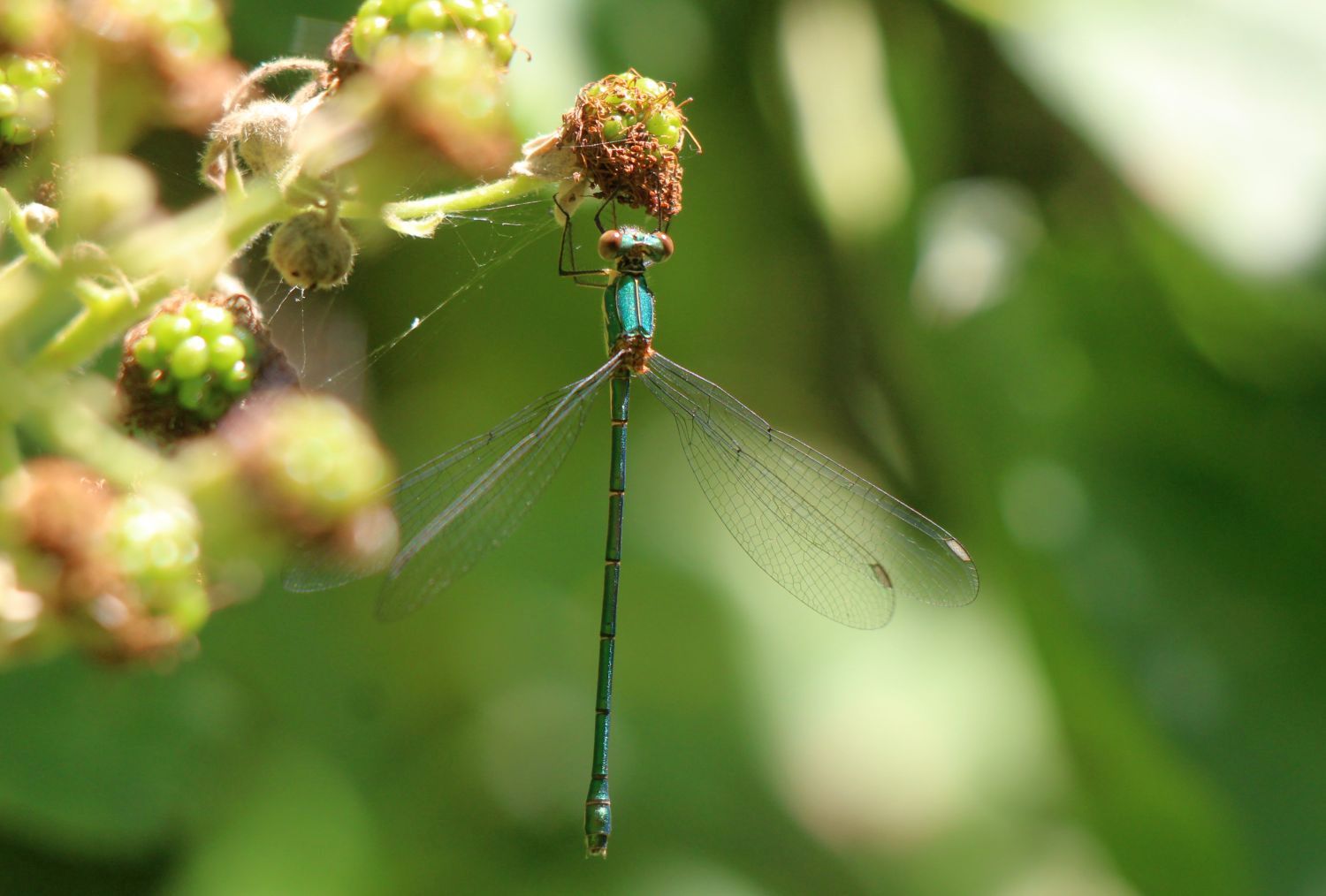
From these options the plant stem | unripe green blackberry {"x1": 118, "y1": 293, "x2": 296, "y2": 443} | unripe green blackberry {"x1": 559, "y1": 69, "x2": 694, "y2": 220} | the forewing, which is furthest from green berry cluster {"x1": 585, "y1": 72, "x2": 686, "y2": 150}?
the forewing

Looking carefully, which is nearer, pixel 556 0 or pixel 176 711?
pixel 176 711

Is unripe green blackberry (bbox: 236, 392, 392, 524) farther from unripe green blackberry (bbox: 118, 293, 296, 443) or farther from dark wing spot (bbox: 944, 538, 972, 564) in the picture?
dark wing spot (bbox: 944, 538, 972, 564)

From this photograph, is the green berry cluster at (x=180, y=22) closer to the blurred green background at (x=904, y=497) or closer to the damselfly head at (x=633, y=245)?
the blurred green background at (x=904, y=497)

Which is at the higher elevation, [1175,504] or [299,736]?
[1175,504]

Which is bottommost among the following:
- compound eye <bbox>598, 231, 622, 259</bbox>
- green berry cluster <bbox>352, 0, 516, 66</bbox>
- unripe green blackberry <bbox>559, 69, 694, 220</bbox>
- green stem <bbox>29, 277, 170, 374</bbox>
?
green stem <bbox>29, 277, 170, 374</bbox>

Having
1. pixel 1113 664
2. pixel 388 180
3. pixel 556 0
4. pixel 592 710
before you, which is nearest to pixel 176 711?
pixel 592 710

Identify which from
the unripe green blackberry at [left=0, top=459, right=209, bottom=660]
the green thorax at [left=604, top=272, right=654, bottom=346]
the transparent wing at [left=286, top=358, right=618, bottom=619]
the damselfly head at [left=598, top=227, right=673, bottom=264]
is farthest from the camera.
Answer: the green thorax at [left=604, top=272, right=654, bottom=346]

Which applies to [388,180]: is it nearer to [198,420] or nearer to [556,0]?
[198,420]

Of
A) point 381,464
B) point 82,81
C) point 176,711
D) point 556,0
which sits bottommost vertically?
point 381,464
